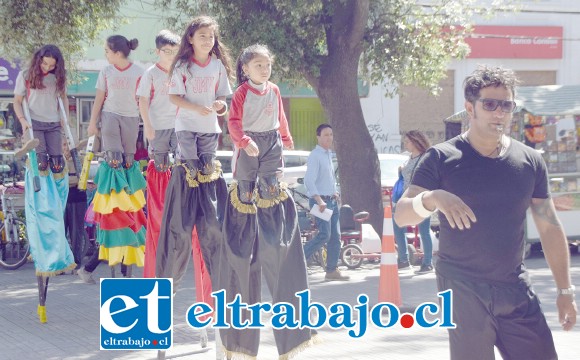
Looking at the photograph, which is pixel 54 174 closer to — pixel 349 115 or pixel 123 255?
pixel 123 255

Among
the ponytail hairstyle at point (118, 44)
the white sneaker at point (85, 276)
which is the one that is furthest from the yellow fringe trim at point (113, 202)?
the white sneaker at point (85, 276)

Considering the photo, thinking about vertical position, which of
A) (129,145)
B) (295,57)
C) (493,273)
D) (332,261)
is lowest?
→ (332,261)

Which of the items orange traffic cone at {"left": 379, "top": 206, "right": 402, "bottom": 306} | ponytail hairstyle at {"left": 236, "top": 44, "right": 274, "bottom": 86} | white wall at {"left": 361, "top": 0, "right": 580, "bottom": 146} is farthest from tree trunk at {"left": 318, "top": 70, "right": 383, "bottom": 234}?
white wall at {"left": 361, "top": 0, "right": 580, "bottom": 146}

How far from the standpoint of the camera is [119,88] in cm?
820

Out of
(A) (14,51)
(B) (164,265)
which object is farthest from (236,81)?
(A) (14,51)

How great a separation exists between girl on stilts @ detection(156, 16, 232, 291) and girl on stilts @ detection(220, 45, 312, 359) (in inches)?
16.6

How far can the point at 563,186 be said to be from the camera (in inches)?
586

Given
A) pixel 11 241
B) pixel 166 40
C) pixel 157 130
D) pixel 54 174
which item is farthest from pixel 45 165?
pixel 11 241

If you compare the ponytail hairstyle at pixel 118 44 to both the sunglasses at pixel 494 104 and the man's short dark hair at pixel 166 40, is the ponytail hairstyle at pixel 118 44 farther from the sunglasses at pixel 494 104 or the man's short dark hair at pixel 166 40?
the sunglasses at pixel 494 104

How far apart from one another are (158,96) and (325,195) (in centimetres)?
498

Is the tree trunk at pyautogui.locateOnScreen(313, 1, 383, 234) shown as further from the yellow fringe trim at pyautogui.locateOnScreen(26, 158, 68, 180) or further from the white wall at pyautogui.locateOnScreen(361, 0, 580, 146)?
the white wall at pyautogui.locateOnScreen(361, 0, 580, 146)

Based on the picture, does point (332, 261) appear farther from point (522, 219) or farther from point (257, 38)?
point (522, 219)

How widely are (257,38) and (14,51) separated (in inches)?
158

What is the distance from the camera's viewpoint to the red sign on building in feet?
96.7
